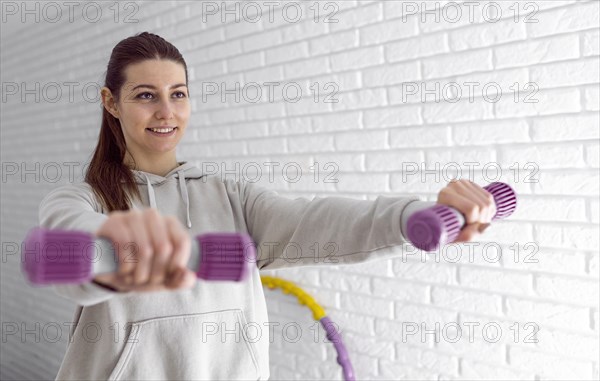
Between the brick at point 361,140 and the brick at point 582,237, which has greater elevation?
the brick at point 361,140

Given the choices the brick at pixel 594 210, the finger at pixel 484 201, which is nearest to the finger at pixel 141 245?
the finger at pixel 484 201

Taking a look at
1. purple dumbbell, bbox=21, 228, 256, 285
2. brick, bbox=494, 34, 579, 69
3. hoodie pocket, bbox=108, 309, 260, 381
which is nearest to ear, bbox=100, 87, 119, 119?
hoodie pocket, bbox=108, 309, 260, 381

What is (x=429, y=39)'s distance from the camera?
6.45 ft

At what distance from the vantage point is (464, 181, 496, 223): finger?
875mm

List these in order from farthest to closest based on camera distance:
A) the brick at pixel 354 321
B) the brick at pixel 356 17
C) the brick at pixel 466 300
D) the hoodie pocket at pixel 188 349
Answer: the brick at pixel 354 321 → the brick at pixel 356 17 → the brick at pixel 466 300 → the hoodie pocket at pixel 188 349

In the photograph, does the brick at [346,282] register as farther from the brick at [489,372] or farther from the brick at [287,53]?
the brick at [287,53]

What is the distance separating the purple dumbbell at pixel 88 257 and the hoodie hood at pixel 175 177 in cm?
51

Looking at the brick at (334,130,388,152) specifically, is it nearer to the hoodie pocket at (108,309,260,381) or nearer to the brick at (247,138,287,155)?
the brick at (247,138,287,155)

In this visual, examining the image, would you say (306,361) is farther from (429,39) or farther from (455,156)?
(429,39)

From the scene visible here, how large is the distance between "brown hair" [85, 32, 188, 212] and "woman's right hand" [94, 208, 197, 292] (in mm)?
527

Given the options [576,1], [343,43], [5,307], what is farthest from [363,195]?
[5,307]

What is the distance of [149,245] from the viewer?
24.3 inches

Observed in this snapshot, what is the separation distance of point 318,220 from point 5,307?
377 centimetres

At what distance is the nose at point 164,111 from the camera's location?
124 centimetres
